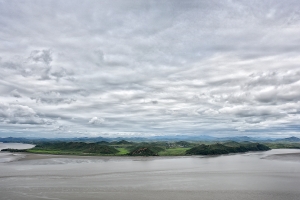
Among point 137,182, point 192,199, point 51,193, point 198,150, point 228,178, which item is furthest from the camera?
point 198,150

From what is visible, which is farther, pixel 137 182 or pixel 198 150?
pixel 198 150

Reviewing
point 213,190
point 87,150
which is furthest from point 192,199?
point 87,150

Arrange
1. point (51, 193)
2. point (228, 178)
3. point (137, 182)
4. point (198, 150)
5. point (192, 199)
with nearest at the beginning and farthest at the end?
point (192, 199) → point (51, 193) → point (137, 182) → point (228, 178) → point (198, 150)

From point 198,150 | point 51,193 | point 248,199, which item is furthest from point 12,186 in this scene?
point 198,150

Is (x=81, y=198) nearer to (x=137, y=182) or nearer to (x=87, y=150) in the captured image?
(x=137, y=182)

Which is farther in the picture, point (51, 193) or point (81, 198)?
point (51, 193)

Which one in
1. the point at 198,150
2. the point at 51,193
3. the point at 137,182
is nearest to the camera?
the point at 51,193

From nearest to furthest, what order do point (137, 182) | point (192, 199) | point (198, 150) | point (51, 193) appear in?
point (192, 199), point (51, 193), point (137, 182), point (198, 150)

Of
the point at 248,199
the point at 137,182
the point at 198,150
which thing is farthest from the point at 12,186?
the point at 198,150

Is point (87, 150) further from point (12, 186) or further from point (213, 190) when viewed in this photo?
point (213, 190)
